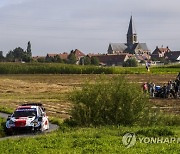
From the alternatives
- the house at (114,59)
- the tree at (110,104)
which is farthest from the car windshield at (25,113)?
the house at (114,59)

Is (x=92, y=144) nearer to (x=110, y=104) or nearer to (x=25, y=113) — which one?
(x=110, y=104)

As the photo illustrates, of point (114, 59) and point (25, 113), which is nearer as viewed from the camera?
point (25, 113)

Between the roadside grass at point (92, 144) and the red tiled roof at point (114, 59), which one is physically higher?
the red tiled roof at point (114, 59)

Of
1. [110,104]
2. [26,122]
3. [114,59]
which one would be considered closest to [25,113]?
[26,122]

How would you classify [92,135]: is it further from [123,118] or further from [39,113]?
[39,113]

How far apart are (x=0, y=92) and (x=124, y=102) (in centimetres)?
3437

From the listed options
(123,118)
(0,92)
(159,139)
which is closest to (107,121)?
(123,118)

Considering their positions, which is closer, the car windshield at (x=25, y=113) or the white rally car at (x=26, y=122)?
the white rally car at (x=26, y=122)

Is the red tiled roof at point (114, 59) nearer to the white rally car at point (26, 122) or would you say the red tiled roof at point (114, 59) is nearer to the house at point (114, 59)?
the house at point (114, 59)

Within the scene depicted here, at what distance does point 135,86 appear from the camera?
19922mm

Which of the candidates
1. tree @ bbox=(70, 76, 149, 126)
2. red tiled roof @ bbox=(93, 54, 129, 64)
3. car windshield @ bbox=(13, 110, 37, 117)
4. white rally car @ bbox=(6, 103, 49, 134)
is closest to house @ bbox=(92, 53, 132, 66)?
red tiled roof @ bbox=(93, 54, 129, 64)

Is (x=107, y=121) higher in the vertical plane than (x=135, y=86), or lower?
lower

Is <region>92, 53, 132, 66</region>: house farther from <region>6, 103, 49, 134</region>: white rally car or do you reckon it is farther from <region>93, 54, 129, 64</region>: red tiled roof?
<region>6, 103, 49, 134</region>: white rally car

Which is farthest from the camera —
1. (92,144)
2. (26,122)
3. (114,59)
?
(114,59)
